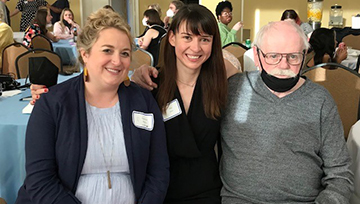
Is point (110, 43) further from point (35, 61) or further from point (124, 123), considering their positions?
point (35, 61)

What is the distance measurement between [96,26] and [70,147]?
1.67 ft

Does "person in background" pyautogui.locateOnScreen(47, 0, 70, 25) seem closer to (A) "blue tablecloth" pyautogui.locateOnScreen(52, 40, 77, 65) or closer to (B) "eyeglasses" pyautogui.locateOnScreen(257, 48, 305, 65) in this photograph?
(A) "blue tablecloth" pyautogui.locateOnScreen(52, 40, 77, 65)

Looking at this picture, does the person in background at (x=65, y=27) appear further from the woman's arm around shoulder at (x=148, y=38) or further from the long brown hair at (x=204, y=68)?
the long brown hair at (x=204, y=68)

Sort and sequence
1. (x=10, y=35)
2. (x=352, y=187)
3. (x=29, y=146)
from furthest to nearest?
(x=10, y=35)
(x=352, y=187)
(x=29, y=146)

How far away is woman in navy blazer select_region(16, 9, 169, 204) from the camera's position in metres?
1.39

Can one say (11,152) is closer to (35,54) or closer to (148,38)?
(35,54)

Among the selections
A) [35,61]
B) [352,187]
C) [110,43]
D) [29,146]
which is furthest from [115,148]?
[352,187]

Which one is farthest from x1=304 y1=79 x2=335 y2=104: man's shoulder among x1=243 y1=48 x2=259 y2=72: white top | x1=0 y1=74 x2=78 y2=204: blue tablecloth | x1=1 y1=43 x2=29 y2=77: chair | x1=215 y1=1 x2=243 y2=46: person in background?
x1=1 y1=43 x2=29 y2=77: chair

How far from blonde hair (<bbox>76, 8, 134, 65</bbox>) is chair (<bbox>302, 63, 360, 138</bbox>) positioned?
64.0 inches

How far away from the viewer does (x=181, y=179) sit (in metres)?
1.68

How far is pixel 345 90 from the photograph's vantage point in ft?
8.00

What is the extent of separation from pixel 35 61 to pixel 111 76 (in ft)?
2.47

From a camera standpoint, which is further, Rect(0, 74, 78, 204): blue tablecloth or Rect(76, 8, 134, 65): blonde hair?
Rect(0, 74, 78, 204): blue tablecloth

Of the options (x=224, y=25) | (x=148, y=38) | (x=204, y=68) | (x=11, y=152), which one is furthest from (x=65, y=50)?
(x=204, y=68)
